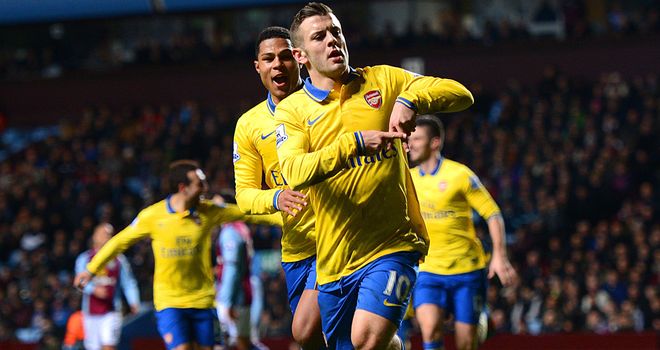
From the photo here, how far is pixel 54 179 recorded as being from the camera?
69.2 feet

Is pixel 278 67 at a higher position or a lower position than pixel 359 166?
higher

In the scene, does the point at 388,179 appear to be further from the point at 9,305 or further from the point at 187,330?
the point at 9,305

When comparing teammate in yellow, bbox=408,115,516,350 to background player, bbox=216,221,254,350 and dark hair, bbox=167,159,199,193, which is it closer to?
dark hair, bbox=167,159,199,193

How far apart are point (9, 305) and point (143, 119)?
20.8ft

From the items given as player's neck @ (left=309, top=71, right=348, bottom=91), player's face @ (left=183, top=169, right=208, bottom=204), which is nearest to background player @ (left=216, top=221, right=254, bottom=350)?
player's face @ (left=183, top=169, right=208, bottom=204)

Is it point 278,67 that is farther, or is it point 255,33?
point 255,33

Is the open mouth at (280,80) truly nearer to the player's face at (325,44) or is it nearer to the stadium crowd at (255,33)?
the player's face at (325,44)

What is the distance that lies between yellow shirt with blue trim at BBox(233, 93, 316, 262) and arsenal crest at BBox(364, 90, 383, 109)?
54.3 inches

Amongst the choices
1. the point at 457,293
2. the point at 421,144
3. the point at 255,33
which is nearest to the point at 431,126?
the point at 421,144

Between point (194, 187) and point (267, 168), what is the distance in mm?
2247

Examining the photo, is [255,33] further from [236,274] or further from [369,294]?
[369,294]

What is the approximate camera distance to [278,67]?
273 inches

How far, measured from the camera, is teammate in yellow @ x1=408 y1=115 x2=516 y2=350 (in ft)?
29.6

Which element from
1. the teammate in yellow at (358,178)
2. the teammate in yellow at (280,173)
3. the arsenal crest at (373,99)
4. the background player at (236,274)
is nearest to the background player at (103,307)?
the background player at (236,274)
